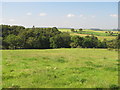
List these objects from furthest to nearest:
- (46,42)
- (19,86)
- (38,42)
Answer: (46,42) < (38,42) < (19,86)

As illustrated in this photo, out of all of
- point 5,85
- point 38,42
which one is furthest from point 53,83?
point 38,42

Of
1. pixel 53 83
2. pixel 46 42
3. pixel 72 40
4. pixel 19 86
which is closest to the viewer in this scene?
pixel 19 86

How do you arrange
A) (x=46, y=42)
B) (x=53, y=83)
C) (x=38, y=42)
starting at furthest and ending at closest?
1. (x=46, y=42)
2. (x=38, y=42)
3. (x=53, y=83)

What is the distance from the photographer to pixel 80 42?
10331 centimetres

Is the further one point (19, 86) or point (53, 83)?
point (53, 83)

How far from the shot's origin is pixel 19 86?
28.4ft

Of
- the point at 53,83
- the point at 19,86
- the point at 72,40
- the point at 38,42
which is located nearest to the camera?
the point at 19,86

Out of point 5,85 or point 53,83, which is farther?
point 53,83

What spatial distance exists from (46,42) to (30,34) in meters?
11.5

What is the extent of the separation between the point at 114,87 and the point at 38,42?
269 feet

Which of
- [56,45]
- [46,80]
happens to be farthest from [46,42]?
[46,80]

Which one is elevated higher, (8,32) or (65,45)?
(8,32)

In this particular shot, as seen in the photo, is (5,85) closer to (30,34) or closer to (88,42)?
(30,34)

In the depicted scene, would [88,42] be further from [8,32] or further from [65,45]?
[8,32]
